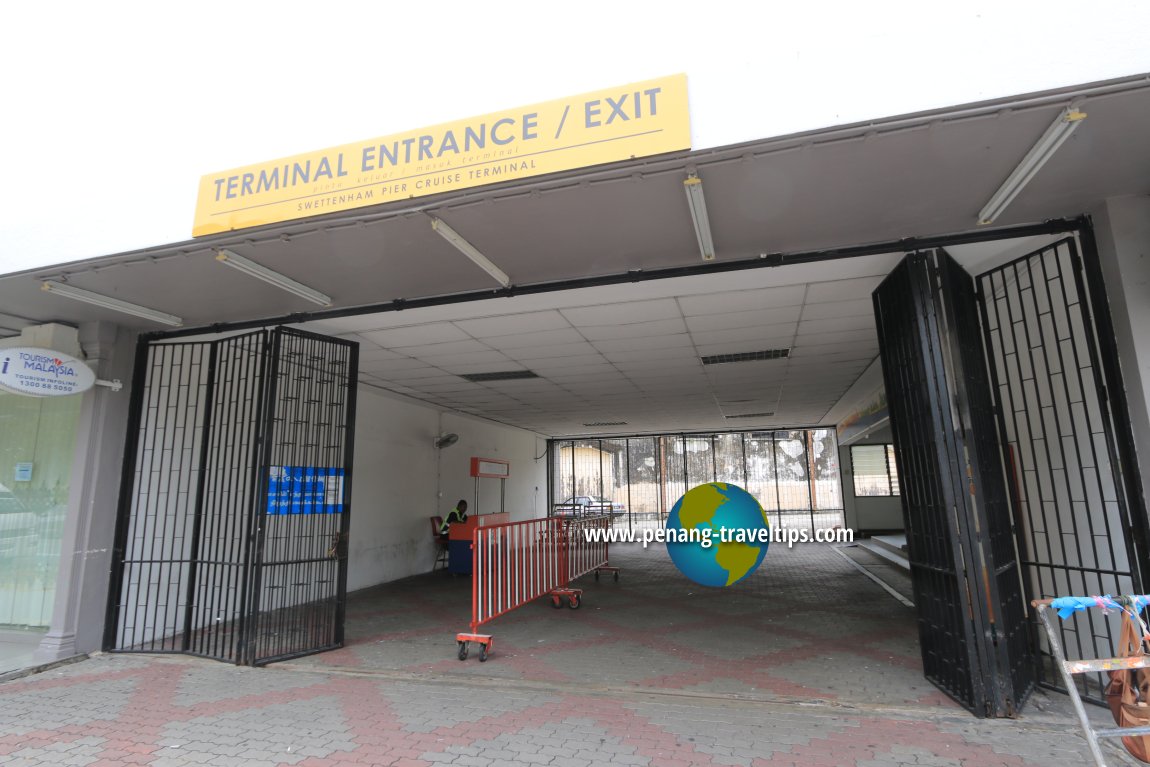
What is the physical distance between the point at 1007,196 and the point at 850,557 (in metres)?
10.7

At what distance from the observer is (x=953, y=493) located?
382 cm

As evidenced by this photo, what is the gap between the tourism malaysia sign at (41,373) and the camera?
4691 millimetres

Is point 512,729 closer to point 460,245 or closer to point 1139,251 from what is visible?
point 460,245

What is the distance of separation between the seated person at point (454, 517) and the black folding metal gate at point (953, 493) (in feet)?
25.9

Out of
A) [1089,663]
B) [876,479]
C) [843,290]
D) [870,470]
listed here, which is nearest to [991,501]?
[1089,663]

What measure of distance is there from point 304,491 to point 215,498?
1.34 meters

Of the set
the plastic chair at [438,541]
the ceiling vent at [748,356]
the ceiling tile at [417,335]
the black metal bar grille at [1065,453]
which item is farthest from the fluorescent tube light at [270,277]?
the plastic chair at [438,541]

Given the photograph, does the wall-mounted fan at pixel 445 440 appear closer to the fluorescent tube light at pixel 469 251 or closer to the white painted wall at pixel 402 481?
the white painted wall at pixel 402 481

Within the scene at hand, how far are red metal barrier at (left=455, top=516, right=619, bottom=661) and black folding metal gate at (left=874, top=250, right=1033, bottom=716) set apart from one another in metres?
3.65

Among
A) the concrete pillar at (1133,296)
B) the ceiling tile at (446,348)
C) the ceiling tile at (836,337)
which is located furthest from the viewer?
the ceiling tile at (446,348)

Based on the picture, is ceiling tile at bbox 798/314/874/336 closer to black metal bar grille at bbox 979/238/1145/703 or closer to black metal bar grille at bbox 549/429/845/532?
black metal bar grille at bbox 979/238/1145/703

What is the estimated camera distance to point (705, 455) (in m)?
19.1

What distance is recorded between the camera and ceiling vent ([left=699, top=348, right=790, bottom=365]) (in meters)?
7.36

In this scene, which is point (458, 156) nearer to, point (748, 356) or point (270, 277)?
point (270, 277)
